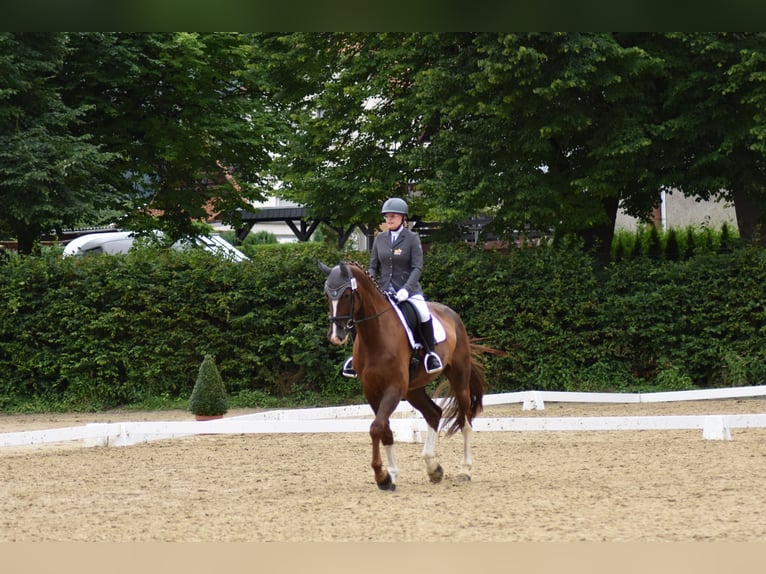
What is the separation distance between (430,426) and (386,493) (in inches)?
44.4

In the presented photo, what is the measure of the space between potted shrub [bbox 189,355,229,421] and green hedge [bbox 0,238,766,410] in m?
4.25

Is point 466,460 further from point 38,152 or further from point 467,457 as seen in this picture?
point 38,152

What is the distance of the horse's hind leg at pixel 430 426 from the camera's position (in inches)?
379

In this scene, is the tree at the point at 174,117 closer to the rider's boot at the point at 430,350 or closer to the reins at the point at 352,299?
the rider's boot at the point at 430,350

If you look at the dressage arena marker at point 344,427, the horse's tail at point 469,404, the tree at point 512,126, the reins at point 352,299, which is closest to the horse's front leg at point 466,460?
the horse's tail at point 469,404

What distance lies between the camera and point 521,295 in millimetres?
18469

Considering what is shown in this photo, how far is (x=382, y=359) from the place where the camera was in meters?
9.23

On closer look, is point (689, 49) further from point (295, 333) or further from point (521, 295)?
point (295, 333)

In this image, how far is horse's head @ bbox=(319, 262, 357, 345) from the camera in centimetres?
873

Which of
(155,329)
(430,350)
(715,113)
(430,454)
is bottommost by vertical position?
(430,454)

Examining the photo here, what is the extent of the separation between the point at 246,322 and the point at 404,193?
664cm

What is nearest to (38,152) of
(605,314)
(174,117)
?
(174,117)

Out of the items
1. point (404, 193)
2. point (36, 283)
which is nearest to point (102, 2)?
point (36, 283)

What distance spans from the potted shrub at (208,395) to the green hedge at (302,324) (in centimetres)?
425
